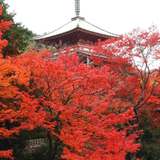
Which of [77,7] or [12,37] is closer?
[12,37]

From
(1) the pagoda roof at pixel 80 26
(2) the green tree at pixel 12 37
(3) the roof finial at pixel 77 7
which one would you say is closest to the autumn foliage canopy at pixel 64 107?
(2) the green tree at pixel 12 37

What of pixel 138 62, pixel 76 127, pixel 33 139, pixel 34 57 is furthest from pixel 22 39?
pixel 76 127

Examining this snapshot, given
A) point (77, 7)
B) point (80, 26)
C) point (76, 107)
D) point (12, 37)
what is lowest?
point (76, 107)

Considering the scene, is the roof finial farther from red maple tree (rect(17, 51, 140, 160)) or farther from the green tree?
red maple tree (rect(17, 51, 140, 160))

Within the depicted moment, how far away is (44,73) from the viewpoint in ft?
30.8

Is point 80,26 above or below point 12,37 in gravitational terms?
above

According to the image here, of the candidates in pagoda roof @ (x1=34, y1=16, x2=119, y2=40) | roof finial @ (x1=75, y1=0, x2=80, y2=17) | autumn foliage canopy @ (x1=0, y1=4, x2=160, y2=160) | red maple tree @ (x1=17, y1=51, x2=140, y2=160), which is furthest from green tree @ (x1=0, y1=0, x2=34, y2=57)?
roof finial @ (x1=75, y1=0, x2=80, y2=17)

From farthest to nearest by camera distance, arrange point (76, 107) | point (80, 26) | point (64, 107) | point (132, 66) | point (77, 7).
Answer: point (77, 7) < point (80, 26) < point (132, 66) < point (76, 107) < point (64, 107)

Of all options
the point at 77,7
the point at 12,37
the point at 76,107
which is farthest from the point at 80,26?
the point at 76,107

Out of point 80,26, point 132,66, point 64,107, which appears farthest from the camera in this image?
point 80,26

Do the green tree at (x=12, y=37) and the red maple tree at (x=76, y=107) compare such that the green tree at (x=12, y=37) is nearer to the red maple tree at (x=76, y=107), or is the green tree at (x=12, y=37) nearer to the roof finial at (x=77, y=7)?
the red maple tree at (x=76, y=107)

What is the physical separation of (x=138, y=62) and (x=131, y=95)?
229 cm

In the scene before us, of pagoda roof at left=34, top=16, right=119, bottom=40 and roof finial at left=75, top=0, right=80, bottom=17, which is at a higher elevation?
roof finial at left=75, top=0, right=80, bottom=17

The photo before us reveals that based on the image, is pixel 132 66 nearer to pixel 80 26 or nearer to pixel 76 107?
pixel 76 107
